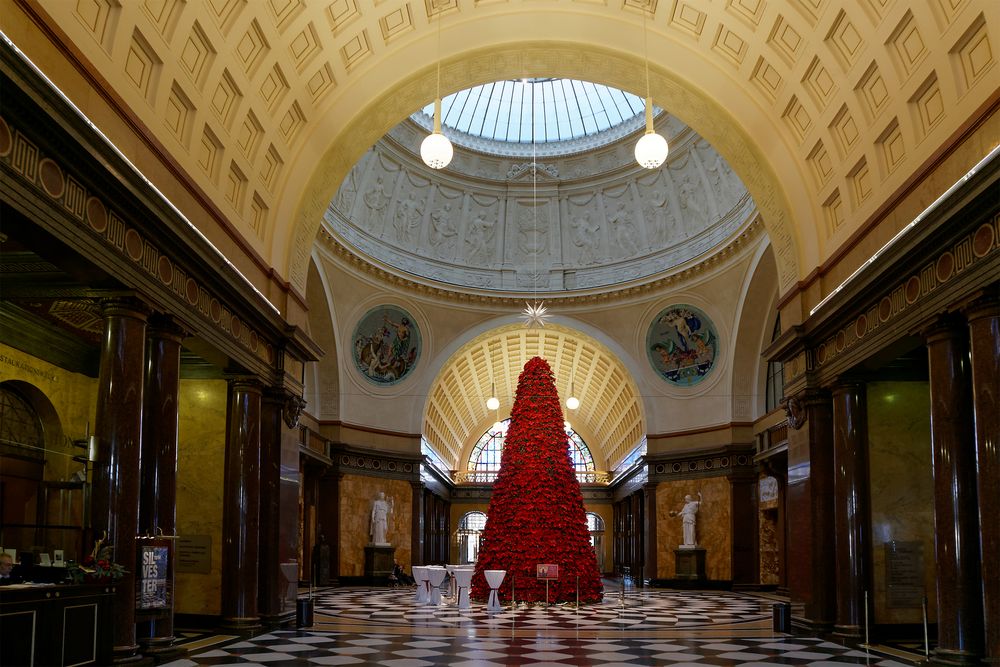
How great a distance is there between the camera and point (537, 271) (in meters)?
34.3

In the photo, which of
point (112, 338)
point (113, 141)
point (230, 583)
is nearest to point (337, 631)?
point (230, 583)

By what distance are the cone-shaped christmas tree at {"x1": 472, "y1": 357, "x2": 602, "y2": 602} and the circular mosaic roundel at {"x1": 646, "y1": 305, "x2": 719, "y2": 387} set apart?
10694mm

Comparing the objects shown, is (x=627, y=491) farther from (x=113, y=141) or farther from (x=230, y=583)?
(x=113, y=141)

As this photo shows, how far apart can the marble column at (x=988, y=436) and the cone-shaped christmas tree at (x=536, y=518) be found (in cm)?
1173

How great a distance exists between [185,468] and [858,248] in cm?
1104

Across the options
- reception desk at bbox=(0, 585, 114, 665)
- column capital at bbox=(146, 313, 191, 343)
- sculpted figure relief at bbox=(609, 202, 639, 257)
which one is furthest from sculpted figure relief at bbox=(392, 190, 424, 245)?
reception desk at bbox=(0, 585, 114, 665)

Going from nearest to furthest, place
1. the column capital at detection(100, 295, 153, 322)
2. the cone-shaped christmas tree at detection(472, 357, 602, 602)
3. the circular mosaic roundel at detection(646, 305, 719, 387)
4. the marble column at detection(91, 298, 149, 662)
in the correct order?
the marble column at detection(91, 298, 149, 662) < the column capital at detection(100, 295, 153, 322) < the cone-shaped christmas tree at detection(472, 357, 602, 602) < the circular mosaic roundel at detection(646, 305, 719, 387)

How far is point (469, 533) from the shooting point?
160 ft

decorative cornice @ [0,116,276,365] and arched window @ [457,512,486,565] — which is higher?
decorative cornice @ [0,116,276,365]

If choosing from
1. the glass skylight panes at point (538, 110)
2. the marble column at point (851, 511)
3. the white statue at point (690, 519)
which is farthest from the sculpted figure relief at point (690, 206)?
the marble column at point (851, 511)

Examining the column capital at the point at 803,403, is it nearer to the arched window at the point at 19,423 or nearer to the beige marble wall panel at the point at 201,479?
the beige marble wall panel at the point at 201,479

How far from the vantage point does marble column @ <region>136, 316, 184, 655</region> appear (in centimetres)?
1120

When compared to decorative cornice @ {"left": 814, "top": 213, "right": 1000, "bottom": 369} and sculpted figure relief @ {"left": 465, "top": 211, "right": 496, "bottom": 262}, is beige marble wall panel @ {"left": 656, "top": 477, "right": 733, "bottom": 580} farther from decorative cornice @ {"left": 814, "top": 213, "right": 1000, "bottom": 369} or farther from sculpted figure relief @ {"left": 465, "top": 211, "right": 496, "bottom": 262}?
decorative cornice @ {"left": 814, "top": 213, "right": 1000, "bottom": 369}

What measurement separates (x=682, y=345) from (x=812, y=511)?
1773cm
